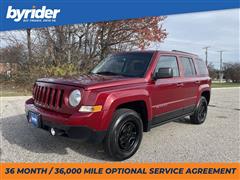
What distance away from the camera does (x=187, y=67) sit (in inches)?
238

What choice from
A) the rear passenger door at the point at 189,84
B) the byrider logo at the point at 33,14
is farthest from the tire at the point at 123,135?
the byrider logo at the point at 33,14

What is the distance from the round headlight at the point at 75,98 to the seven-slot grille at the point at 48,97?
7.6 inches

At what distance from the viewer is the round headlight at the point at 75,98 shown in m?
3.64

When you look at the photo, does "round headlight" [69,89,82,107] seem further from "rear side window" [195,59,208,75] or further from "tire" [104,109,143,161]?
"rear side window" [195,59,208,75]

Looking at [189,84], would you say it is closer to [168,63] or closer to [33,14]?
[168,63]

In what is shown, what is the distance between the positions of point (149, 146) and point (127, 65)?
1.63m

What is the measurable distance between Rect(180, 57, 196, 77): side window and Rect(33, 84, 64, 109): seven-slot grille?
3.14 m

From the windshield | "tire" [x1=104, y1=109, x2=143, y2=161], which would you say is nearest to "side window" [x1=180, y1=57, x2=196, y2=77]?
the windshield

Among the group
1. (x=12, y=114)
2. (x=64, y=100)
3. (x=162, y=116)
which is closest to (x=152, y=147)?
(x=162, y=116)

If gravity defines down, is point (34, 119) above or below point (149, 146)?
above

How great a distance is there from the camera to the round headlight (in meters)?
3.64

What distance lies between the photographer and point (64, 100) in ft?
12.2

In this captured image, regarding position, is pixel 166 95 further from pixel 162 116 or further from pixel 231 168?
pixel 231 168

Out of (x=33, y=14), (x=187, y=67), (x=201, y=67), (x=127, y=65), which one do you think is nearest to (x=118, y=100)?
(x=127, y=65)
